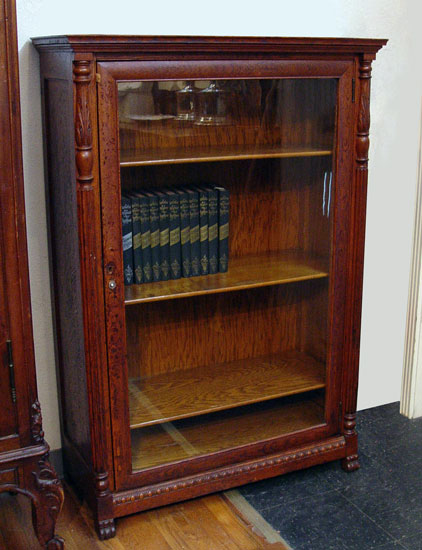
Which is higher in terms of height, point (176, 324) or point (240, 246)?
point (240, 246)

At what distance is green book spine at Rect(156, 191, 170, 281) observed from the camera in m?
1.77

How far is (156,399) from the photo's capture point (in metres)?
1.86

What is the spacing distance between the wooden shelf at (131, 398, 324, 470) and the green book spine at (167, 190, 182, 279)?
39cm

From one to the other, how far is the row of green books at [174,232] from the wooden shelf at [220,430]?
39 cm

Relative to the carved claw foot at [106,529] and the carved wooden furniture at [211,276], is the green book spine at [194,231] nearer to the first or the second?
the carved wooden furniture at [211,276]

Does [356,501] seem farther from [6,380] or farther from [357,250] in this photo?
[6,380]

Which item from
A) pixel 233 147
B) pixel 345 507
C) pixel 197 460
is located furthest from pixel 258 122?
pixel 345 507

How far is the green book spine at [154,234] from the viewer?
5.76 feet

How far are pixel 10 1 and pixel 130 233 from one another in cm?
60

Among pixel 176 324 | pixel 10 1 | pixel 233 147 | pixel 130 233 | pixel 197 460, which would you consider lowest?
pixel 197 460

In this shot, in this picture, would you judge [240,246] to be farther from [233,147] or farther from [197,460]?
[197,460]

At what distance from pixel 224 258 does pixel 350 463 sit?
0.69 m

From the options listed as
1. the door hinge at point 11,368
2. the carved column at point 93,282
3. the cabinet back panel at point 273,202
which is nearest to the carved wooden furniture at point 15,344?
the door hinge at point 11,368

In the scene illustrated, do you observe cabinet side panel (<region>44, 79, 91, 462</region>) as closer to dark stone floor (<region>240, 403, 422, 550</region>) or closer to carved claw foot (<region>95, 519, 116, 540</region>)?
carved claw foot (<region>95, 519, 116, 540</region>)
